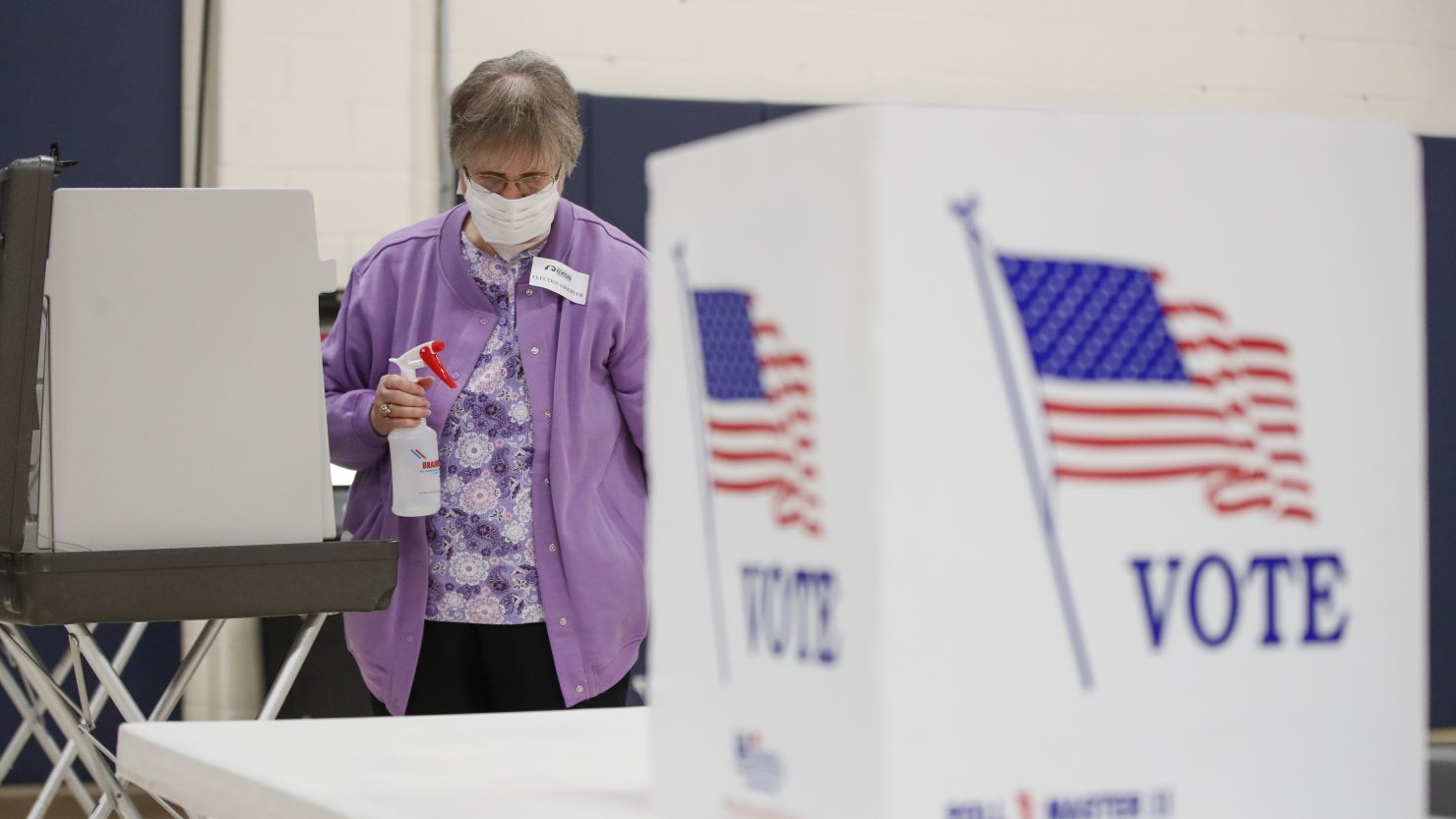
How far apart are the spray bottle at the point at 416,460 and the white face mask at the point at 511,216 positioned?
168mm

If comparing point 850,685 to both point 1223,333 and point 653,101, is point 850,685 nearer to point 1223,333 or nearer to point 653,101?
point 1223,333

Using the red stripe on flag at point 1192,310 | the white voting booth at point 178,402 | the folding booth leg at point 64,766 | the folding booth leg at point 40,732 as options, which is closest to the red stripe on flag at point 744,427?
the red stripe on flag at point 1192,310

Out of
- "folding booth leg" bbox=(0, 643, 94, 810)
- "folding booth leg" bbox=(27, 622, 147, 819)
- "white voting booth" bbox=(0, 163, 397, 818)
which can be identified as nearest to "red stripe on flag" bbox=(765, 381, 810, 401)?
"white voting booth" bbox=(0, 163, 397, 818)

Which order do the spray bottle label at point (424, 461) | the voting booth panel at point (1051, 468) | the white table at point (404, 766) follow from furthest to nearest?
the spray bottle label at point (424, 461)
the white table at point (404, 766)
the voting booth panel at point (1051, 468)

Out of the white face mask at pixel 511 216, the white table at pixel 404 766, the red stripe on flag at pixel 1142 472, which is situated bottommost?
the white table at pixel 404 766

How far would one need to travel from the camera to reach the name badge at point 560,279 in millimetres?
1785

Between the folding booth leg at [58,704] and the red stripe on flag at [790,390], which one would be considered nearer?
the red stripe on flag at [790,390]

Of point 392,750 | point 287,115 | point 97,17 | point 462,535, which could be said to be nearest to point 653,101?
point 287,115

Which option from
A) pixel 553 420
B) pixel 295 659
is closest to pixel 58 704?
pixel 295 659

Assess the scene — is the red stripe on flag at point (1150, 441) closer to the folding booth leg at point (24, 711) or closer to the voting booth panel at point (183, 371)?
the voting booth panel at point (183, 371)

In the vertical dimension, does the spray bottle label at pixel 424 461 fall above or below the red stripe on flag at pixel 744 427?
below

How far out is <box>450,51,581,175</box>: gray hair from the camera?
5.89 ft

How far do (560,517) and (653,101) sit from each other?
8.26 feet

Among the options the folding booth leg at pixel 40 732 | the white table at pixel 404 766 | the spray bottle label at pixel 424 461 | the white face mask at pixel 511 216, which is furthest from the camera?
the folding booth leg at pixel 40 732
